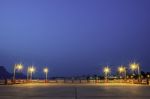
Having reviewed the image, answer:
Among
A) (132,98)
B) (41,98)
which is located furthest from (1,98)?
(132,98)

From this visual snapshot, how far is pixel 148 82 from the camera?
47.5 meters

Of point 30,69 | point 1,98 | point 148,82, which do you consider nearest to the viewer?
point 1,98

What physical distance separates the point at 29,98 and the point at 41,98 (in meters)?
0.63

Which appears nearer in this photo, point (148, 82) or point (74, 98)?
point (74, 98)

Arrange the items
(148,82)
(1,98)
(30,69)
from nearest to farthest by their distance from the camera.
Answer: (1,98) → (148,82) → (30,69)

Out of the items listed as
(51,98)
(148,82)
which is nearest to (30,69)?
(148,82)

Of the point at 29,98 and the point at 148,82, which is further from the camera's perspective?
the point at 148,82

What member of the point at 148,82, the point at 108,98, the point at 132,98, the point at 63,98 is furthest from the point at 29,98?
the point at 148,82

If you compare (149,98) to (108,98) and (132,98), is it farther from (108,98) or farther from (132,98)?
(108,98)

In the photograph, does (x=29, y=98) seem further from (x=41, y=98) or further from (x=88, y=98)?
(x=88, y=98)

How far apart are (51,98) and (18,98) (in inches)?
67.7

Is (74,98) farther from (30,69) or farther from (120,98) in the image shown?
(30,69)

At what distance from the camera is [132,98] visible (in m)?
16.0

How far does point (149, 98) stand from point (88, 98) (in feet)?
10.6
